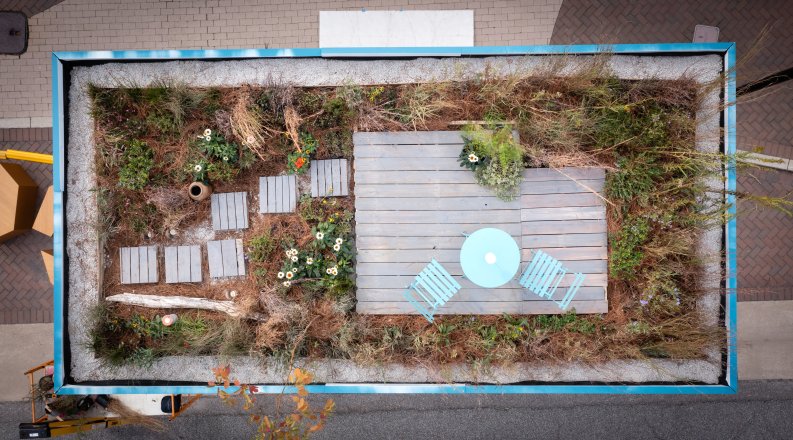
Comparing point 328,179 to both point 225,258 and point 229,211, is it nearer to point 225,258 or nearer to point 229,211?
point 229,211

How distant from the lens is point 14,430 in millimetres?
6934

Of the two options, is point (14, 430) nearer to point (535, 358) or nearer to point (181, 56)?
point (181, 56)

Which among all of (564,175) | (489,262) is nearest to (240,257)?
(489,262)

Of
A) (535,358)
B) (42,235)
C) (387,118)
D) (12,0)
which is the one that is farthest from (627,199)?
(12,0)

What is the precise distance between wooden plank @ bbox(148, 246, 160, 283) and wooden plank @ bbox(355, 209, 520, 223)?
260 cm

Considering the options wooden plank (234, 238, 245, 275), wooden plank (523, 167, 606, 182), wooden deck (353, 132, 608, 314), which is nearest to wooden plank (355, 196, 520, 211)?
wooden deck (353, 132, 608, 314)

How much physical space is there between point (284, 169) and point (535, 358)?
12.6 ft

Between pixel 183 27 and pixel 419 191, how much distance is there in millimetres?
4616

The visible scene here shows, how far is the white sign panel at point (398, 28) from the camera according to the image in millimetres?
6660

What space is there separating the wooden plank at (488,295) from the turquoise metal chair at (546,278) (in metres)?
0.08

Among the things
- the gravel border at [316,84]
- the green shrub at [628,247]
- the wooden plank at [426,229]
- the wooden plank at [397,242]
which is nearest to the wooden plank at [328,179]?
the wooden plank at [426,229]

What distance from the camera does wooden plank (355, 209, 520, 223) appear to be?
540 cm

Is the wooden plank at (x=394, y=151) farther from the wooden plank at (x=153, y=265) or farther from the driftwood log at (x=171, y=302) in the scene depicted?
the wooden plank at (x=153, y=265)

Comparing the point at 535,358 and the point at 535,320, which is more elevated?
the point at 535,320
